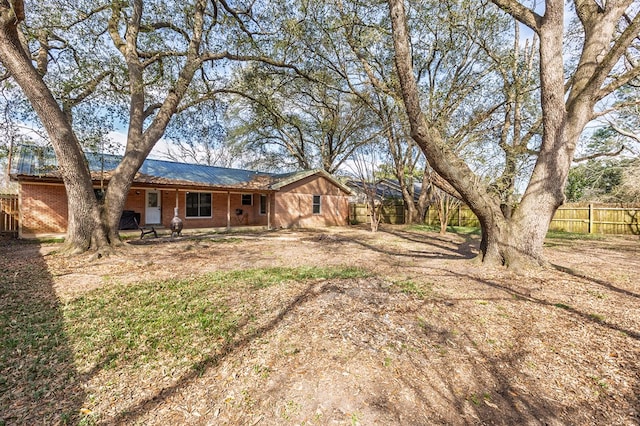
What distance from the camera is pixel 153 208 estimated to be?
1338 cm

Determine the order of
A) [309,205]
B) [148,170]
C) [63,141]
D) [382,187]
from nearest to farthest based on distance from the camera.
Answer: [63,141]
[148,170]
[309,205]
[382,187]

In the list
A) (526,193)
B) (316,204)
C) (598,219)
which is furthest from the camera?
(316,204)

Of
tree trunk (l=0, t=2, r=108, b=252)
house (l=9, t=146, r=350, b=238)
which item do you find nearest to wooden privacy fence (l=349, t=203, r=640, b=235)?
house (l=9, t=146, r=350, b=238)

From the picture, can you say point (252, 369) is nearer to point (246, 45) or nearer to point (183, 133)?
point (246, 45)

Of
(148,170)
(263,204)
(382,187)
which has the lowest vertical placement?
(263,204)

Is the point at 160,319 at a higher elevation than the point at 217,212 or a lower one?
lower

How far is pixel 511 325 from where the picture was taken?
3658 millimetres

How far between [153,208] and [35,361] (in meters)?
11.6

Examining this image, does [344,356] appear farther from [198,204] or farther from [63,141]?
[198,204]

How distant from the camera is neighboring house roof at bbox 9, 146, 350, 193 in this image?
32.9 feet

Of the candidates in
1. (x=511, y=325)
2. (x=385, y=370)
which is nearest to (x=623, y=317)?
(x=511, y=325)

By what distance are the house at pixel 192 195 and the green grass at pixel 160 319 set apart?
6.16 meters

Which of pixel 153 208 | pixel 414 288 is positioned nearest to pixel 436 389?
pixel 414 288

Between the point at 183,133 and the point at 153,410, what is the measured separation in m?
12.4
